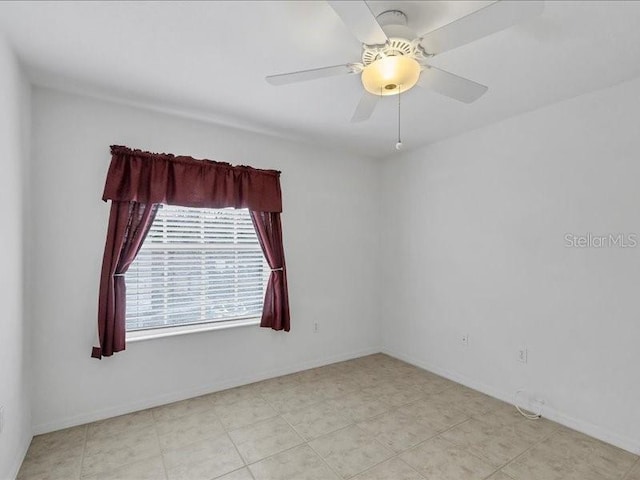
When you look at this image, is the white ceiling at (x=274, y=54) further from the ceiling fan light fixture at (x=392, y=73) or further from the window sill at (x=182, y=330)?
the window sill at (x=182, y=330)

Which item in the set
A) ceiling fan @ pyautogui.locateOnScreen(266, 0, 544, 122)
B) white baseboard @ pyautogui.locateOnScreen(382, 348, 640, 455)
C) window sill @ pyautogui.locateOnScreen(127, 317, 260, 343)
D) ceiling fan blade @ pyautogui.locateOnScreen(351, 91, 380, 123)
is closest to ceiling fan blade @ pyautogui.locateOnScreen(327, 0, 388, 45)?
ceiling fan @ pyautogui.locateOnScreen(266, 0, 544, 122)

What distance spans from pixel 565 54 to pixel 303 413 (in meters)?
3.10

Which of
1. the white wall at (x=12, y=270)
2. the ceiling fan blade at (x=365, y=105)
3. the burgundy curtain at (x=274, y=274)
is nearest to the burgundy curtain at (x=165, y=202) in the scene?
the burgundy curtain at (x=274, y=274)

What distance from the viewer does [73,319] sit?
8.27ft

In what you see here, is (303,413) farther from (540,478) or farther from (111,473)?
(540,478)

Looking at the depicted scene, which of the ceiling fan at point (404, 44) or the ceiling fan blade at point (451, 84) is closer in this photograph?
the ceiling fan at point (404, 44)

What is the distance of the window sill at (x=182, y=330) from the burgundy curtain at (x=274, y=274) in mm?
169

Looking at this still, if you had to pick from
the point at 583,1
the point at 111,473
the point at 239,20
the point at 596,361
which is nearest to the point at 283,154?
the point at 239,20

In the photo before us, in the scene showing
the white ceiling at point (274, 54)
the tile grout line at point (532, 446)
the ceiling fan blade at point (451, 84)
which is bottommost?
the tile grout line at point (532, 446)

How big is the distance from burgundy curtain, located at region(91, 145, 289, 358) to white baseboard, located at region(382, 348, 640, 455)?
182 cm

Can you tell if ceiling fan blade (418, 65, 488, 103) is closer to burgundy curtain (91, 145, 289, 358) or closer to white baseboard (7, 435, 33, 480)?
burgundy curtain (91, 145, 289, 358)

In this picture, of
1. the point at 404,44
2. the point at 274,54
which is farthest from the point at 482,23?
the point at 274,54

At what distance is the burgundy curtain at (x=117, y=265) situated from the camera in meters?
2.53

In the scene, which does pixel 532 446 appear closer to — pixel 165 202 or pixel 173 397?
pixel 173 397
